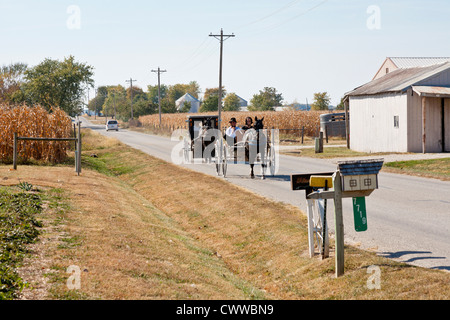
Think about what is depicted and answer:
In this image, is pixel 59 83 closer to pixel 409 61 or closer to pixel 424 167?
pixel 409 61

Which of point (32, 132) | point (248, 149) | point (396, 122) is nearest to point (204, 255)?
point (248, 149)

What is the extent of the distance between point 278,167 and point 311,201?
1495 cm

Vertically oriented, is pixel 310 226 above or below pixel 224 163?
below

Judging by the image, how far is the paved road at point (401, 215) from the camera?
8.72 m

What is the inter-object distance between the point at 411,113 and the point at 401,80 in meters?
4.07

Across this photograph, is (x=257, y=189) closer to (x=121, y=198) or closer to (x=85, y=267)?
(x=121, y=198)

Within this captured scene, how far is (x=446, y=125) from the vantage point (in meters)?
28.4

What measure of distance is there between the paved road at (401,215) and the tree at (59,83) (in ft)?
167

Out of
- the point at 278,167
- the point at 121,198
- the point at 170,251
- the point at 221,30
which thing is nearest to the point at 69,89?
the point at 221,30

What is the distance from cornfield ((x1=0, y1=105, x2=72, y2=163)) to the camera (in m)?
22.8

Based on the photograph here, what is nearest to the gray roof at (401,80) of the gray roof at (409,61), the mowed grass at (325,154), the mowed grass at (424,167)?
the mowed grass at (325,154)

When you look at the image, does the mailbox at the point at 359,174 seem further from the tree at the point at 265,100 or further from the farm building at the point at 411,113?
the tree at the point at 265,100

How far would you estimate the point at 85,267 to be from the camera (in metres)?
7.39

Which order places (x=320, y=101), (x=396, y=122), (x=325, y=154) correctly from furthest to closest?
(x=320, y=101) < (x=325, y=154) < (x=396, y=122)
